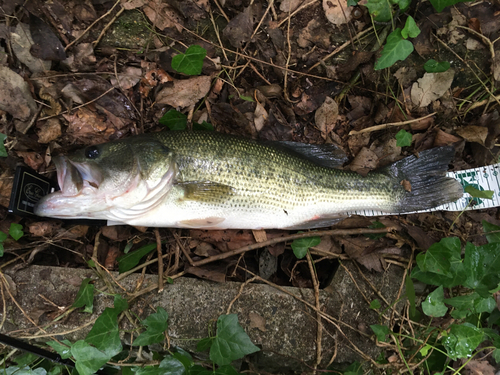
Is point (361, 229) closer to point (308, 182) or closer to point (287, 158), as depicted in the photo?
point (308, 182)

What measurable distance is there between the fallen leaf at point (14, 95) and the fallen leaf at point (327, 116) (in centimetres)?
275

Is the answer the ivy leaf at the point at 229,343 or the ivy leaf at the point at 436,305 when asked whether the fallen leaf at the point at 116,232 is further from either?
the ivy leaf at the point at 436,305

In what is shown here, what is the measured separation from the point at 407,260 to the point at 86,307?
9.34 ft

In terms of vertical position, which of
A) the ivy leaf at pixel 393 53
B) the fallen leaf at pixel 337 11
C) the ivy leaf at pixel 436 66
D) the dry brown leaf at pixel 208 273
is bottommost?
the dry brown leaf at pixel 208 273

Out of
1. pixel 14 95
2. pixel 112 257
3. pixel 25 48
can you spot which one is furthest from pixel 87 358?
pixel 25 48

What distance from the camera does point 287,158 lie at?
2.82 m

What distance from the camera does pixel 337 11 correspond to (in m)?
3.00

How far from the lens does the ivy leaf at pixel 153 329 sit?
7.31 ft

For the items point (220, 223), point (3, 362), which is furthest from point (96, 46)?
point (3, 362)

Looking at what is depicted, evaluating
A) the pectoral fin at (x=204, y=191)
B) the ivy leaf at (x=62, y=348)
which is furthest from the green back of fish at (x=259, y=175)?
the ivy leaf at (x=62, y=348)

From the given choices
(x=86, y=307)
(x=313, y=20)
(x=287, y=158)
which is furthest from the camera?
(x=313, y=20)

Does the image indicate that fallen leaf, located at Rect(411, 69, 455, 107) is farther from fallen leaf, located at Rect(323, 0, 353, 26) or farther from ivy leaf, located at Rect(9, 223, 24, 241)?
ivy leaf, located at Rect(9, 223, 24, 241)

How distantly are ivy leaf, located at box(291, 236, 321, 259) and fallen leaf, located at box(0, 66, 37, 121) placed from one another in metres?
2.74

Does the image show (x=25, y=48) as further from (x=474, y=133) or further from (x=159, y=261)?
(x=474, y=133)
